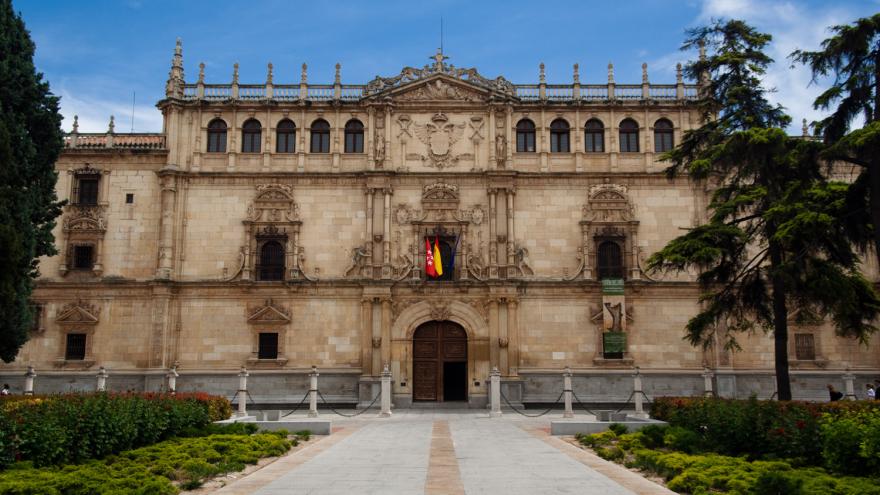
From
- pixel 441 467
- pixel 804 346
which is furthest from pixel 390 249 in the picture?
pixel 441 467

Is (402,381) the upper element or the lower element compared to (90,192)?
lower

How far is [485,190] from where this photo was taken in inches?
1496

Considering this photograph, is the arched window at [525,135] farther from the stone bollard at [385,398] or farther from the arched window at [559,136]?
the stone bollard at [385,398]

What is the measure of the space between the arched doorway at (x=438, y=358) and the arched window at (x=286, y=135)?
11378 mm

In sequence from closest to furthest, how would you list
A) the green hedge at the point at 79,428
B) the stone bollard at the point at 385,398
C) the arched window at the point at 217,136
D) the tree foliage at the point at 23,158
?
the green hedge at the point at 79,428 < the tree foliage at the point at 23,158 < the stone bollard at the point at 385,398 < the arched window at the point at 217,136

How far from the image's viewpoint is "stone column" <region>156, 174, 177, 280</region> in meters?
36.7

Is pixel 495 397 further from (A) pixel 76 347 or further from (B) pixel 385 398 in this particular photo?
(A) pixel 76 347

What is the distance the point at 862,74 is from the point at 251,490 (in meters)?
19.9

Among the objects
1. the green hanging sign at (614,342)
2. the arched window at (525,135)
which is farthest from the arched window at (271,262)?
the green hanging sign at (614,342)

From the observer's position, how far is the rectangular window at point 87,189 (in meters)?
38.2

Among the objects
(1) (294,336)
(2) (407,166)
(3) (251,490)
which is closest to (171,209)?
(1) (294,336)

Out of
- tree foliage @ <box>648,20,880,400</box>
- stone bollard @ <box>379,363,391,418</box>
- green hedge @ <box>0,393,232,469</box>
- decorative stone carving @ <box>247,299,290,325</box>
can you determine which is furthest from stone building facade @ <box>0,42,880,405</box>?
green hedge @ <box>0,393,232,469</box>

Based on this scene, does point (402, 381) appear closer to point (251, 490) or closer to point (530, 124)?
point (530, 124)

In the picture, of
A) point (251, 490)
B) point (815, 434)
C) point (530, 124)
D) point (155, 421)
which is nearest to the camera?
point (251, 490)
